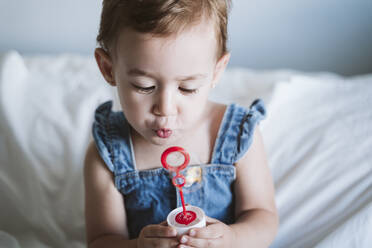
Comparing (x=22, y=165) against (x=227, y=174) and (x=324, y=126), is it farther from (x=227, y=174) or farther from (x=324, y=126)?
(x=324, y=126)

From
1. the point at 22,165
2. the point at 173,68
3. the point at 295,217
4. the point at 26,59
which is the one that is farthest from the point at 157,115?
the point at 26,59

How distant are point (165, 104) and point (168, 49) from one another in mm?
89

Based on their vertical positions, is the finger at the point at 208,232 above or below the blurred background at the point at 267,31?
below

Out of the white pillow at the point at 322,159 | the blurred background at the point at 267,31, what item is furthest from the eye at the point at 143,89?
the blurred background at the point at 267,31

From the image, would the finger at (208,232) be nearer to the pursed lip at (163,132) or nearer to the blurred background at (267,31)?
the pursed lip at (163,132)

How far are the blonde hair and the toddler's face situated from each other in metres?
0.01

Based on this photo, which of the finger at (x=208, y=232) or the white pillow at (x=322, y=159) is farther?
the white pillow at (x=322, y=159)

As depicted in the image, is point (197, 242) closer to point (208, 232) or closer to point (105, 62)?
point (208, 232)

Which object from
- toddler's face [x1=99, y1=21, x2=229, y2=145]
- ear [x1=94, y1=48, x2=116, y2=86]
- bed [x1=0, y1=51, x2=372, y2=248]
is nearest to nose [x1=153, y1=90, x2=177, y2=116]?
toddler's face [x1=99, y1=21, x2=229, y2=145]

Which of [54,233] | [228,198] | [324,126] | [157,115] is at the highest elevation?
[157,115]

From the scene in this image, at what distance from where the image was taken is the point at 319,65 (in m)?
1.52

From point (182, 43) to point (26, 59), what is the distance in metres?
0.87

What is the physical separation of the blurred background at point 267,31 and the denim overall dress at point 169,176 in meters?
0.69

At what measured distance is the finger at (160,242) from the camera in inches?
24.8
